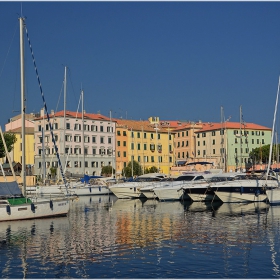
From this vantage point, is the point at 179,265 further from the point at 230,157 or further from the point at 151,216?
the point at 230,157

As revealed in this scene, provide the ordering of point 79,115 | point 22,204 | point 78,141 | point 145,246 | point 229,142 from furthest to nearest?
point 229,142 < point 79,115 < point 78,141 < point 22,204 < point 145,246

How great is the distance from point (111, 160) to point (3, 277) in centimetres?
9445

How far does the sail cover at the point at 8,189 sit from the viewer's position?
37.0m

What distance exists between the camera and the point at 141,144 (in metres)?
119

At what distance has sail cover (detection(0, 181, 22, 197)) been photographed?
37.0m

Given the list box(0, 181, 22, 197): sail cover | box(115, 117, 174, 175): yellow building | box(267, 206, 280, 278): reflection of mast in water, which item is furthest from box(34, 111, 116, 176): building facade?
box(267, 206, 280, 278): reflection of mast in water

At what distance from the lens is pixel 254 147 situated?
433 ft

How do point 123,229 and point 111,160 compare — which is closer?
point 123,229

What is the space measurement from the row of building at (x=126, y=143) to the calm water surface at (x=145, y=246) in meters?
59.5

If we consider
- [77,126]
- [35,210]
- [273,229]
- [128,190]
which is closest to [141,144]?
[77,126]

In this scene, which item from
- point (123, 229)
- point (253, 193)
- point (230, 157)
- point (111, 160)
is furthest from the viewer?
point (230, 157)

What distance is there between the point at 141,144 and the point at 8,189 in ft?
270

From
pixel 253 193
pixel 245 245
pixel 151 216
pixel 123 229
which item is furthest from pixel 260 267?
pixel 253 193

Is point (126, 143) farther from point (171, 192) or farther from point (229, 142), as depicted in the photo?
point (171, 192)
